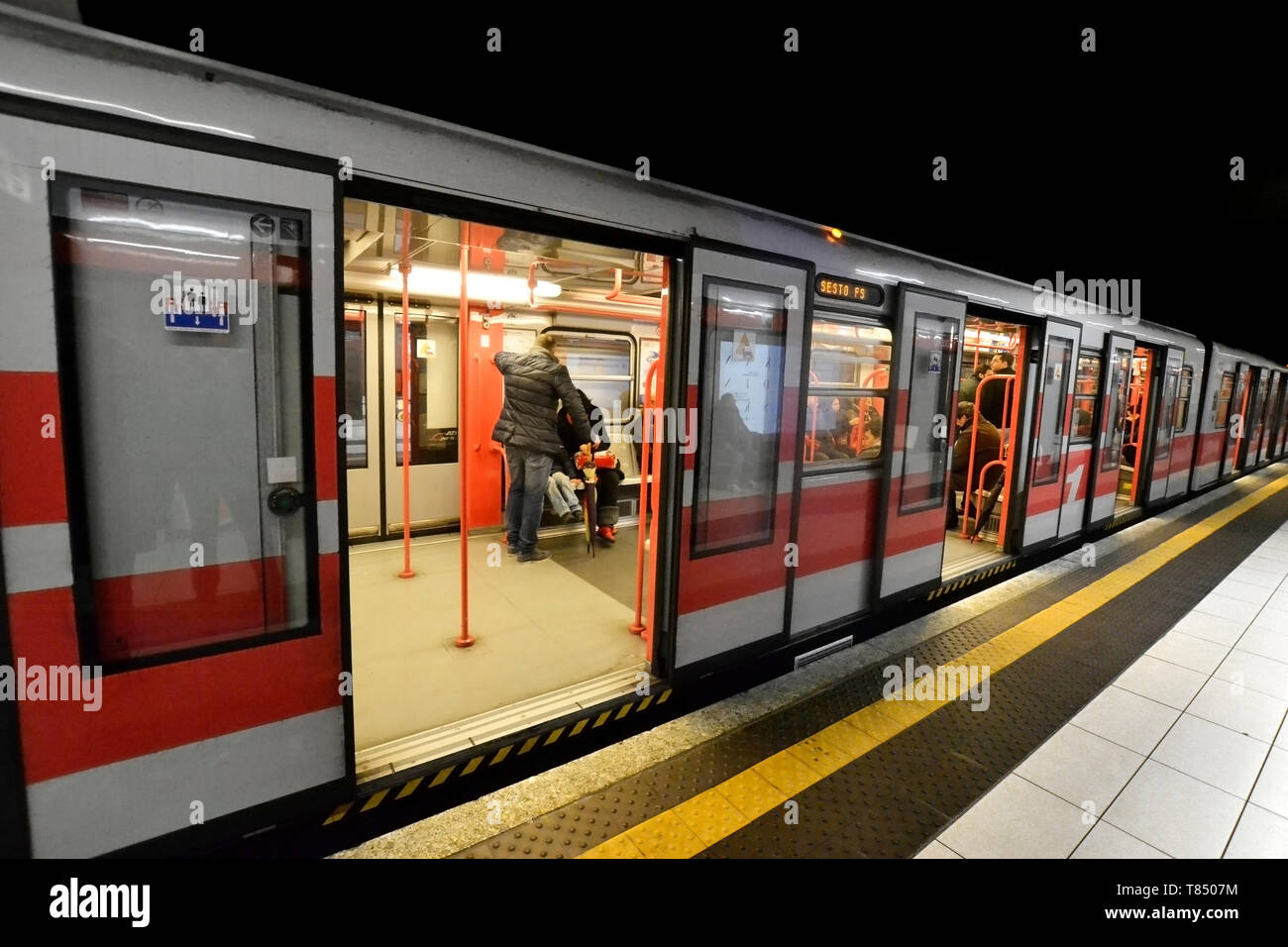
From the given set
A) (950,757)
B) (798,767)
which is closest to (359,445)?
(798,767)

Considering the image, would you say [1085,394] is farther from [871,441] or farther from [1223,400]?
[1223,400]

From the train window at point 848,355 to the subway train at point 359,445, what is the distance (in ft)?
0.09

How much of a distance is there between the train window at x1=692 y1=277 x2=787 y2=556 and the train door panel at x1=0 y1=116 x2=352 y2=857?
6.11 feet

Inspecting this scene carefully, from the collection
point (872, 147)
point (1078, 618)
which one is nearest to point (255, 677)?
point (872, 147)

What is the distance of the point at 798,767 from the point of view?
120 inches

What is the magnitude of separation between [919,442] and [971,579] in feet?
5.47

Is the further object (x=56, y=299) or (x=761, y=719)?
(x=761, y=719)

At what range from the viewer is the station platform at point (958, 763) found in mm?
2572

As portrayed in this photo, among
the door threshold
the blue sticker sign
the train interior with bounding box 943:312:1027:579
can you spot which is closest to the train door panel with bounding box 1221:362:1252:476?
the train interior with bounding box 943:312:1027:579

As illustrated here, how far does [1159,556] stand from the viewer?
7.10m

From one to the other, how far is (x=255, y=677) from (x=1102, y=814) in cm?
363

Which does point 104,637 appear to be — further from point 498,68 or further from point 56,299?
point 498,68

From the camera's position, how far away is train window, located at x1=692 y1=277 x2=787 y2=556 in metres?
3.36

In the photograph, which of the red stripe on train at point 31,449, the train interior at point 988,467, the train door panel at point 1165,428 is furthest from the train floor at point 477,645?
the train door panel at point 1165,428
